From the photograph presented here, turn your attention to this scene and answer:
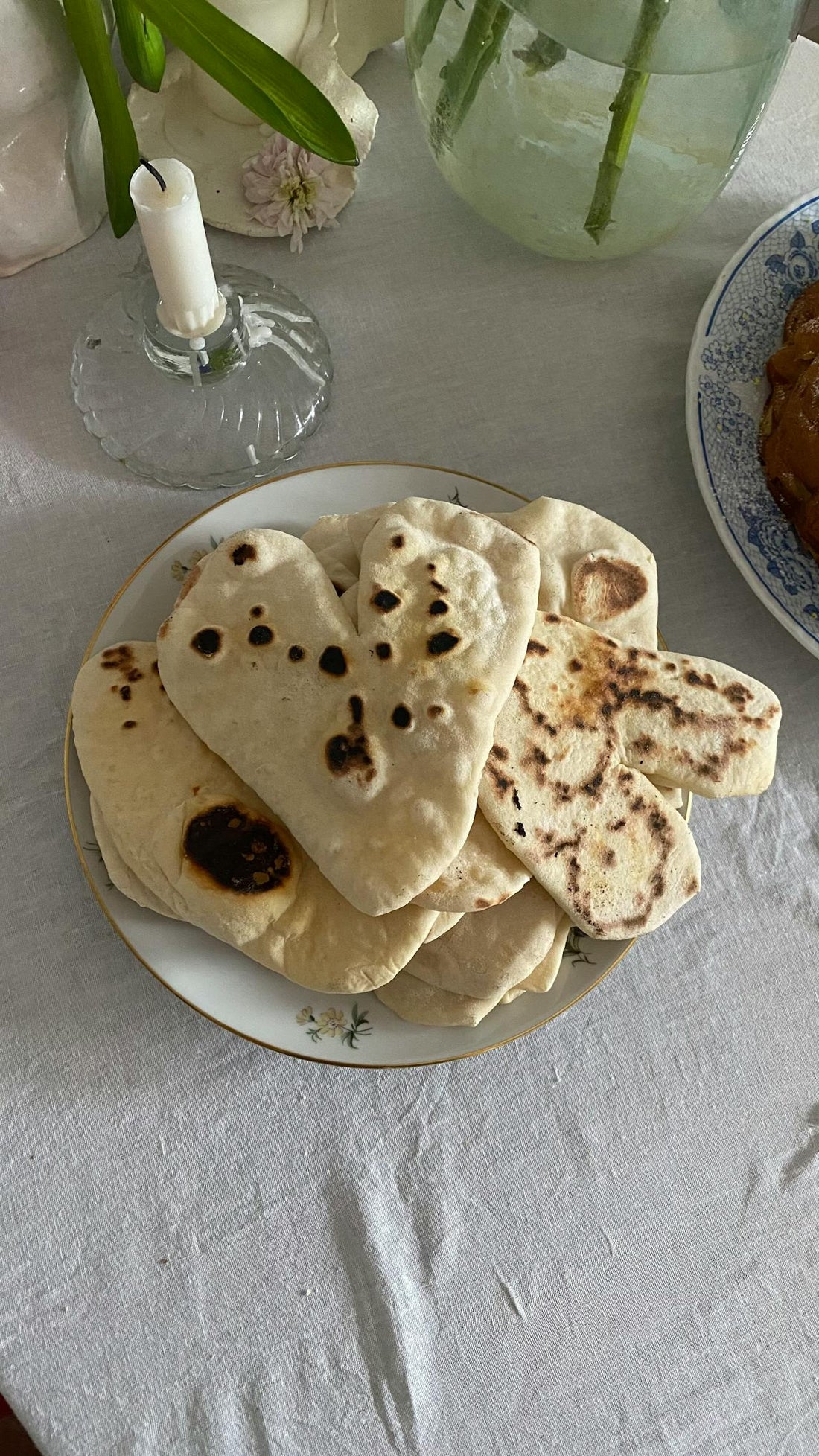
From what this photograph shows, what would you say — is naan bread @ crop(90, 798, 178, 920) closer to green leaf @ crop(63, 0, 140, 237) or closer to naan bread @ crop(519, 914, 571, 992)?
naan bread @ crop(519, 914, 571, 992)

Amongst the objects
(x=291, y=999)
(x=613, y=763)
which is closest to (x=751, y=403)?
(x=613, y=763)

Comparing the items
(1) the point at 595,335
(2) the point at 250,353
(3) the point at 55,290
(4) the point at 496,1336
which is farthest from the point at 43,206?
(4) the point at 496,1336

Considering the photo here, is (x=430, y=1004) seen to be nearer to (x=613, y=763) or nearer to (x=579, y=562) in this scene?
(x=613, y=763)

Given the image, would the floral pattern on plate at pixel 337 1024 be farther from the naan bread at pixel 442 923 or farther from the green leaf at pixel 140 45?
the green leaf at pixel 140 45

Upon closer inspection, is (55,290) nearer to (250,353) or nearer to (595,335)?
(250,353)

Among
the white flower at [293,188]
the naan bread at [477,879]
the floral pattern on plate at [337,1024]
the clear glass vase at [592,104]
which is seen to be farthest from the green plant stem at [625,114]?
the floral pattern on plate at [337,1024]
